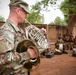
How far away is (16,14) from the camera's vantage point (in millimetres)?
2080

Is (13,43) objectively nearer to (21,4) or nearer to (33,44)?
(33,44)

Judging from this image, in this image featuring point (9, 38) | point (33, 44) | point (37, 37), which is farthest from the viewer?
point (37, 37)

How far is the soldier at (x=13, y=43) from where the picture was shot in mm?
1719

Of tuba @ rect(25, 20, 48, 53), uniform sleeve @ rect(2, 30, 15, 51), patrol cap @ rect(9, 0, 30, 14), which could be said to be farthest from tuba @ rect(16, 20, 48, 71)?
patrol cap @ rect(9, 0, 30, 14)

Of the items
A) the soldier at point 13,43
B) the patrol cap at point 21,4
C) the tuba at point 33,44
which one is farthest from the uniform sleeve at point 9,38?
the patrol cap at point 21,4

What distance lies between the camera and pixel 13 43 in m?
1.92

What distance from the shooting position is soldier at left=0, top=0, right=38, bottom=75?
1.72 metres

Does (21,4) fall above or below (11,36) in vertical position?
above

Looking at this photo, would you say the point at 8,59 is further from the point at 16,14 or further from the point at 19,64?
the point at 16,14

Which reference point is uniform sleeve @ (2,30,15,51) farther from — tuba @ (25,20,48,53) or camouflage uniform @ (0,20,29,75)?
tuba @ (25,20,48,53)

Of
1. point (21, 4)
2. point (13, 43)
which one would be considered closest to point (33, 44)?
point (13, 43)

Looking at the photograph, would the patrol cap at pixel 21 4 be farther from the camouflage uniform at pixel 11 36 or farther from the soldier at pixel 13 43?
the camouflage uniform at pixel 11 36

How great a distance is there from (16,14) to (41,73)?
476cm

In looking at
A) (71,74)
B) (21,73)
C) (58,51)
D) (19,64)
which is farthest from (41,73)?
(58,51)
